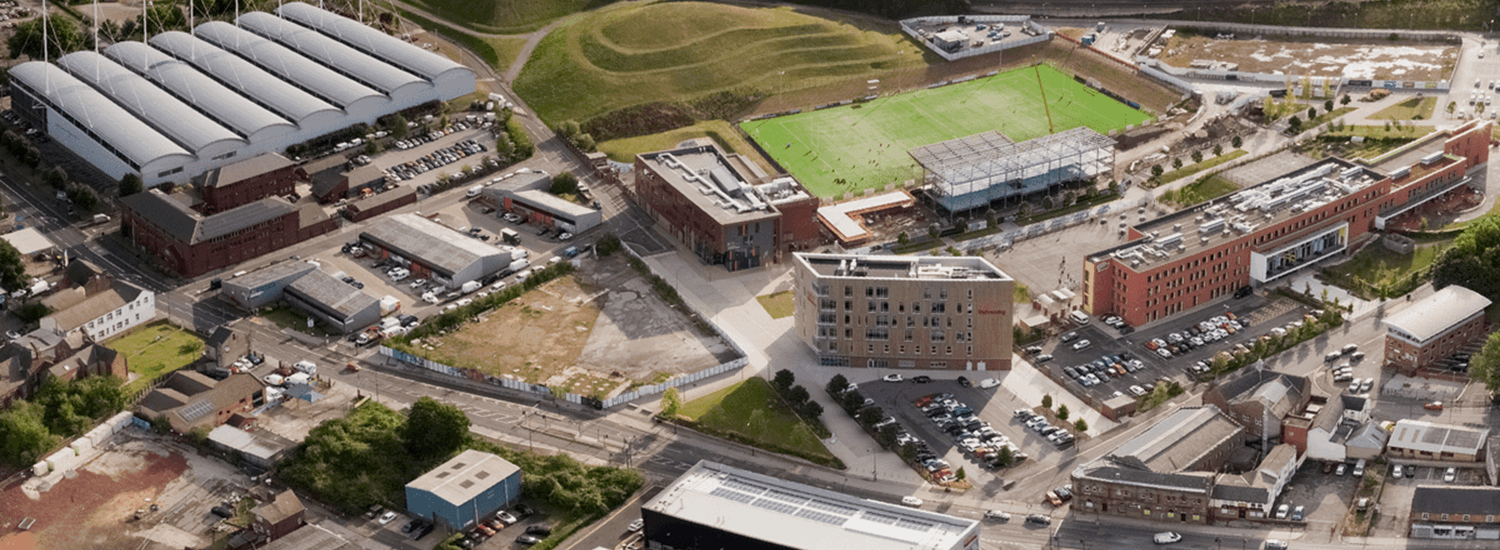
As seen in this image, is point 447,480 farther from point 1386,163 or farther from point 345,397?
point 1386,163

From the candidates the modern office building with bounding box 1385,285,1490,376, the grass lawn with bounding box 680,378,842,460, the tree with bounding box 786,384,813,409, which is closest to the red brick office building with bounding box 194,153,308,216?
the grass lawn with bounding box 680,378,842,460

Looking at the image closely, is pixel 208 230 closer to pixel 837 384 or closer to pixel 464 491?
pixel 464 491

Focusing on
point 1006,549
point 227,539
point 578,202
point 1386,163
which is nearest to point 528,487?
point 227,539

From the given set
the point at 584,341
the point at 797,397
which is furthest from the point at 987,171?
the point at 584,341

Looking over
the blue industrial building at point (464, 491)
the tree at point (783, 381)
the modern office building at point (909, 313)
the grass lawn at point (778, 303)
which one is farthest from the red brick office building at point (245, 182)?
the tree at point (783, 381)

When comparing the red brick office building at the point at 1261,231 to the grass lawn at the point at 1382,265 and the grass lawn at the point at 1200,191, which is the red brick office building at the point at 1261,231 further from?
the grass lawn at the point at 1200,191

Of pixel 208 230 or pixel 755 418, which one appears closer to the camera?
pixel 755 418
